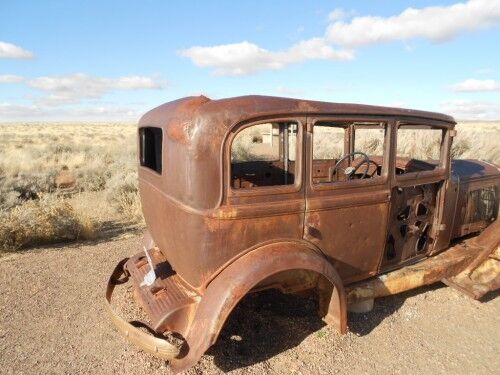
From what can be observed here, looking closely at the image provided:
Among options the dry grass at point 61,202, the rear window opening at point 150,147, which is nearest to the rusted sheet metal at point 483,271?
the rear window opening at point 150,147

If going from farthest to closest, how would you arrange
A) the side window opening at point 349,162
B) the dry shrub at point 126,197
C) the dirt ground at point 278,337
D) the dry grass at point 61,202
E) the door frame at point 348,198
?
the dry shrub at point 126,197, the dry grass at point 61,202, the side window opening at point 349,162, the dirt ground at point 278,337, the door frame at point 348,198

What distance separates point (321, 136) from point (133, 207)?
10565 mm

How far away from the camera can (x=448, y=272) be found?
3814mm

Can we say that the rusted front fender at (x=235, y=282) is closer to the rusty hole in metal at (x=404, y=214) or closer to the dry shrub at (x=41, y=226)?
the rusty hole in metal at (x=404, y=214)

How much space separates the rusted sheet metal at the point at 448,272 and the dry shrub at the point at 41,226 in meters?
4.45

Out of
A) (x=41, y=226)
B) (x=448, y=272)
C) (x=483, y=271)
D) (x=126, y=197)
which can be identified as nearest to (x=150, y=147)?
(x=41, y=226)

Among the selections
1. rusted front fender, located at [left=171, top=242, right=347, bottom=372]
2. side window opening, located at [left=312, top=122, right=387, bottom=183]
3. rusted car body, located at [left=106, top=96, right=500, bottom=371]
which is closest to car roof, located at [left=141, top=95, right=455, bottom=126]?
rusted car body, located at [left=106, top=96, right=500, bottom=371]

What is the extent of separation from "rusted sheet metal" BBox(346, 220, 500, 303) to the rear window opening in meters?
2.14

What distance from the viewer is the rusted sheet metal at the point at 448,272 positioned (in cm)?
339

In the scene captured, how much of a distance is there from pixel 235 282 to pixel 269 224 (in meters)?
0.46

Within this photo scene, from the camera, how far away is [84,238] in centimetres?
606

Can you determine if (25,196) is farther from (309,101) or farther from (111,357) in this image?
(309,101)

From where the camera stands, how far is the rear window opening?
3768 millimetres

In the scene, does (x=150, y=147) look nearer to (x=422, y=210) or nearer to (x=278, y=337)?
(x=278, y=337)
